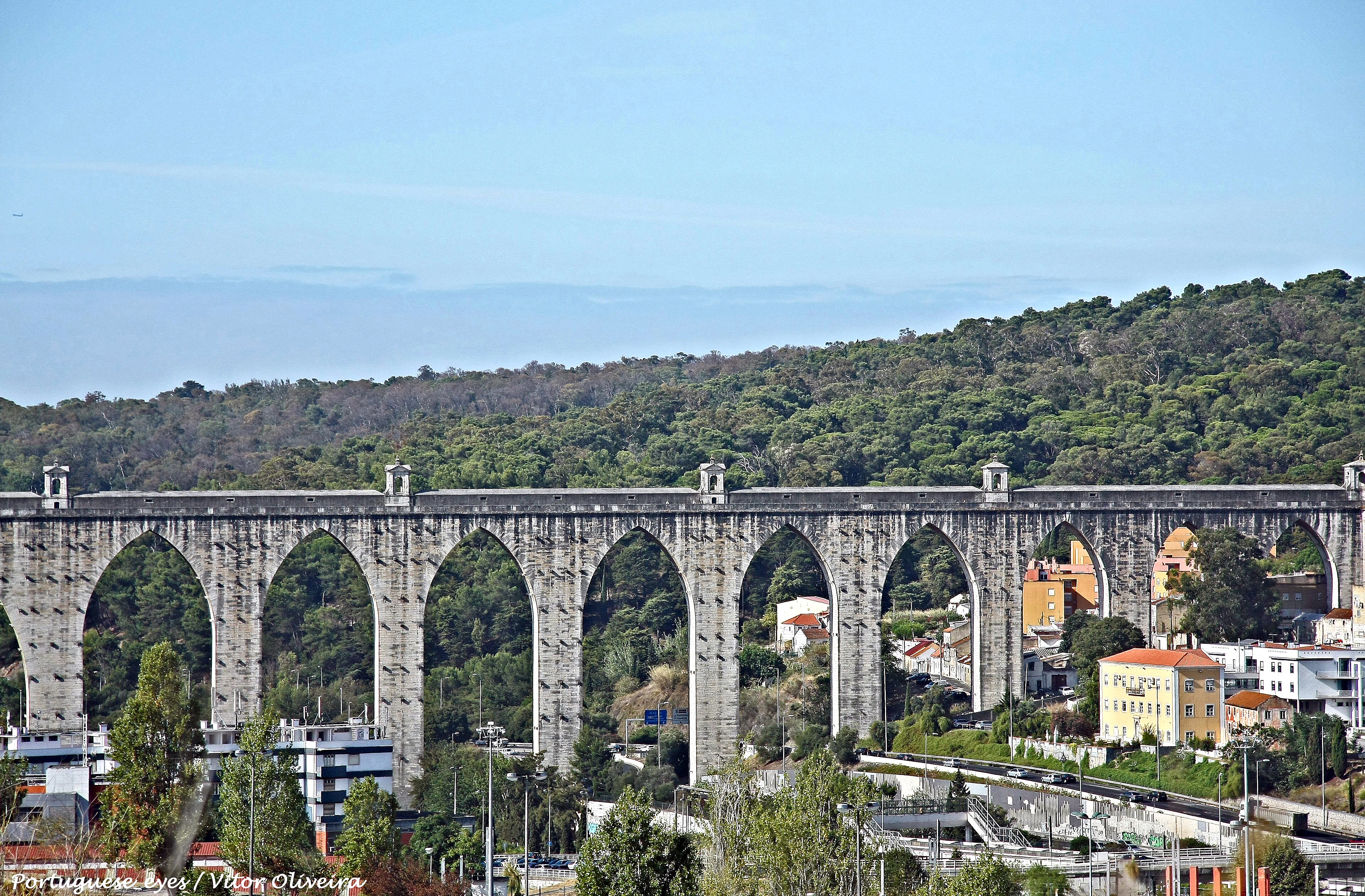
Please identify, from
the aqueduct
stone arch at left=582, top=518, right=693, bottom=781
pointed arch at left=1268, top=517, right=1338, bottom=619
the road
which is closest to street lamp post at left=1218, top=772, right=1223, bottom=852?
the road

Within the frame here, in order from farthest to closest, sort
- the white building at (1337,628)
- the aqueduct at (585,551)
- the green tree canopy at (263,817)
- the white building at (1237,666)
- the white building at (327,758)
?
the white building at (1337,628), the aqueduct at (585,551), the white building at (1237,666), the white building at (327,758), the green tree canopy at (263,817)

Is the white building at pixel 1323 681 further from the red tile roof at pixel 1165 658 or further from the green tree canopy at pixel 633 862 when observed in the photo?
the green tree canopy at pixel 633 862

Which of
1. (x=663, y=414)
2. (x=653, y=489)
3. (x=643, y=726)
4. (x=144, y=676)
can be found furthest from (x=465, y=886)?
(x=663, y=414)

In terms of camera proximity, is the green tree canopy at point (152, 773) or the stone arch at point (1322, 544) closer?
the green tree canopy at point (152, 773)

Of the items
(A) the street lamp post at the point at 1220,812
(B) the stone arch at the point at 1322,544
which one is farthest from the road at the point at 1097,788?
(B) the stone arch at the point at 1322,544

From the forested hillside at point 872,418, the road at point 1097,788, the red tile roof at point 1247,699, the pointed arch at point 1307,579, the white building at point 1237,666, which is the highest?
the forested hillside at point 872,418

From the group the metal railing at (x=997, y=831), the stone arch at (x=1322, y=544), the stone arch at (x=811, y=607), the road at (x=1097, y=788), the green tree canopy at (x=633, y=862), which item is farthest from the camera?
the stone arch at (x=1322, y=544)

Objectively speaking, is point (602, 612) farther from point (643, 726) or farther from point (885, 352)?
point (885, 352)

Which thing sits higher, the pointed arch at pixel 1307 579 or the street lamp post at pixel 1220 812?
the pointed arch at pixel 1307 579
